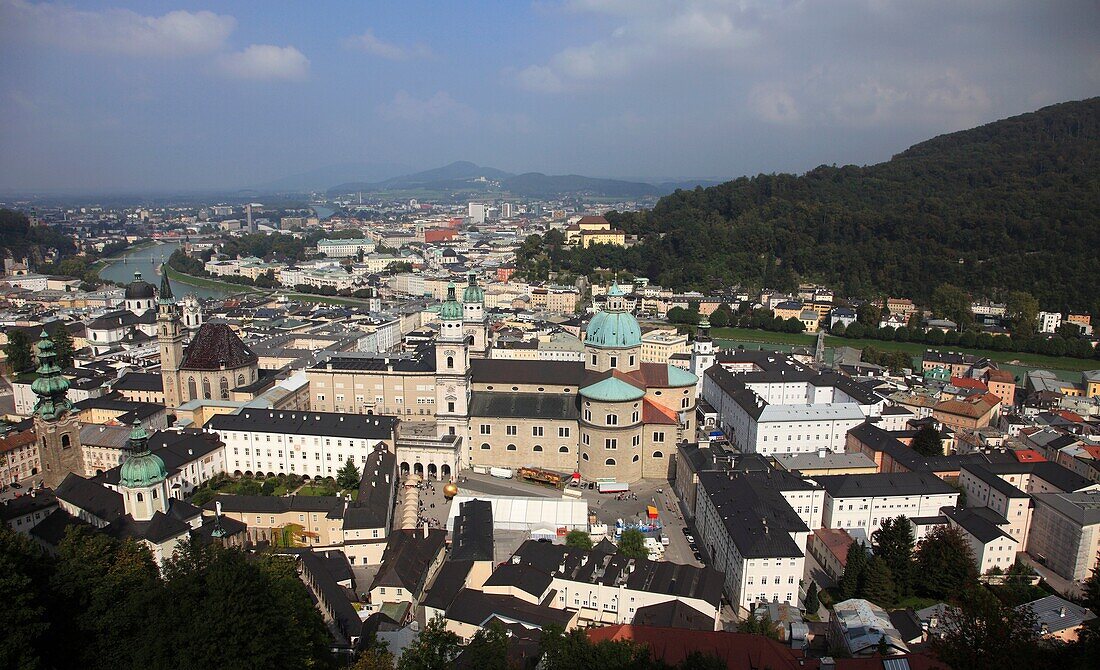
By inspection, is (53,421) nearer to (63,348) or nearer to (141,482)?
(141,482)

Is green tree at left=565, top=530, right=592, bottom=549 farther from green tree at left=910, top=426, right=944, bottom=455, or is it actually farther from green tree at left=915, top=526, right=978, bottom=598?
green tree at left=910, top=426, right=944, bottom=455

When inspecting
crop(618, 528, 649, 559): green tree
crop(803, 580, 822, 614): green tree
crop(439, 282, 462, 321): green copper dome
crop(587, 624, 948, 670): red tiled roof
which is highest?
crop(439, 282, 462, 321): green copper dome

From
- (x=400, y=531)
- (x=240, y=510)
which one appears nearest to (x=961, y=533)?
(x=400, y=531)

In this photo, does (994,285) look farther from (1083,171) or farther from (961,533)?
(961,533)

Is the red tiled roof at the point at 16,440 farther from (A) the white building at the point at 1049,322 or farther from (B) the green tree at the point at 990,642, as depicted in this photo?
(A) the white building at the point at 1049,322

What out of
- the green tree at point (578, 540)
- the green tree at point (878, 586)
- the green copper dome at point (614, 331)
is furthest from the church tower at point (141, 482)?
the green tree at point (878, 586)

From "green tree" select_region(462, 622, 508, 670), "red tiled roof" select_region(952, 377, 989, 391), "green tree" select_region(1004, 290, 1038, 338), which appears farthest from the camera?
"green tree" select_region(1004, 290, 1038, 338)

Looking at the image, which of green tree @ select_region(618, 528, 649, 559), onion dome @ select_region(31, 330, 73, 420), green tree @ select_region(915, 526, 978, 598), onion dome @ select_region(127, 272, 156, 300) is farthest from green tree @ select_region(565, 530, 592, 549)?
onion dome @ select_region(127, 272, 156, 300)
